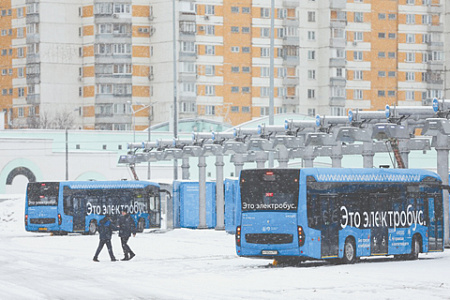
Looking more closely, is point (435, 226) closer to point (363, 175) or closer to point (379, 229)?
point (379, 229)

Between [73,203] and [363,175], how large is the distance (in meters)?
23.1

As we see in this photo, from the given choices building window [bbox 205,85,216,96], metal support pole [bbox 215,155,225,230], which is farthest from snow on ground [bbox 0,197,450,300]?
building window [bbox 205,85,216,96]

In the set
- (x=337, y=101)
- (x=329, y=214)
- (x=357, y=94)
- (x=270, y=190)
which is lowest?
(x=329, y=214)

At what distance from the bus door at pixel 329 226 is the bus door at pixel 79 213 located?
76.8ft

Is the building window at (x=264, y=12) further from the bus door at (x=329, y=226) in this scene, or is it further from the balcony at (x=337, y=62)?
the bus door at (x=329, y=226)

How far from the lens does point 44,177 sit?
92.8m

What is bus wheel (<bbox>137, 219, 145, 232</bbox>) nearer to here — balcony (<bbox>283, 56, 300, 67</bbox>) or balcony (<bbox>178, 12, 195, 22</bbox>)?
balcony (<bbox>178, 12, 195, 22</bbox>)

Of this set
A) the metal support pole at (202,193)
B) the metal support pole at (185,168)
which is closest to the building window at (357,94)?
the metal support pole at (185,168)

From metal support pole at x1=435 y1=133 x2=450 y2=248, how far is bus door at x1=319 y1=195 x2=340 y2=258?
257 inches

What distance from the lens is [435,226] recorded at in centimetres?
3259

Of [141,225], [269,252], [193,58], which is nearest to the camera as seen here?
[269,252]

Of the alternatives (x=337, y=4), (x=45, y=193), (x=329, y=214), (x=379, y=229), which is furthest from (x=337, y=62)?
(x=329, y=214)

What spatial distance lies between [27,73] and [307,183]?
92.0 meters

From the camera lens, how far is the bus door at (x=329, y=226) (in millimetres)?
28766
